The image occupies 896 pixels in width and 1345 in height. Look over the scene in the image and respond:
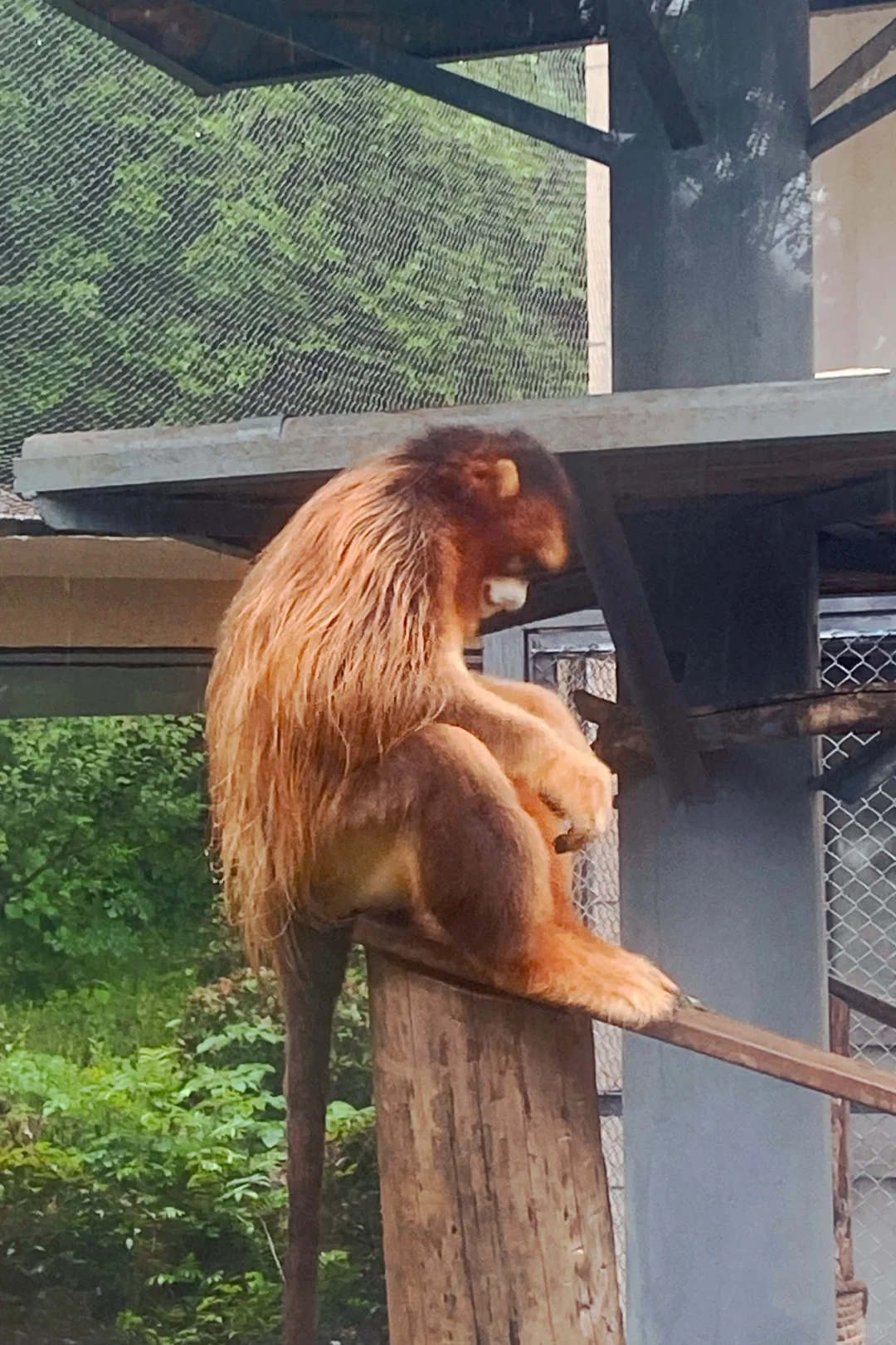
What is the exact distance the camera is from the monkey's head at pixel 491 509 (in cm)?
149

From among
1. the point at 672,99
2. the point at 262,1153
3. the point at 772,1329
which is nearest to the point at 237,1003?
the point at 262,1153

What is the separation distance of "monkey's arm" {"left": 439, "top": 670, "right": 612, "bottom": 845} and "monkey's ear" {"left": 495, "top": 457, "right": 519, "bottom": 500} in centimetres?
21

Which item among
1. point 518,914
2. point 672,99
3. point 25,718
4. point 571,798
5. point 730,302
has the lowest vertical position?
point 518,914

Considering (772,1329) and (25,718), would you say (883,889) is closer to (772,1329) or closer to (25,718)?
(772,1329)

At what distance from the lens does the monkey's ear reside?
4.89 feet

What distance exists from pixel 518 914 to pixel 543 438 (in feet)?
1.72

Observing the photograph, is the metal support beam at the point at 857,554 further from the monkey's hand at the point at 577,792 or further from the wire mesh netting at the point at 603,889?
the monkey's hand at the point at 577,792

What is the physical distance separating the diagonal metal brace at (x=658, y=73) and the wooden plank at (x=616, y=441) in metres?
0.48

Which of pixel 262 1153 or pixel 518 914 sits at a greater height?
pixel 518 914

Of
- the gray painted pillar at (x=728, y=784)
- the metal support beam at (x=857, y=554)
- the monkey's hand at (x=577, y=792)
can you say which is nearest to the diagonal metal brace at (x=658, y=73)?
the gray painted pillar at (x=728, y=784)

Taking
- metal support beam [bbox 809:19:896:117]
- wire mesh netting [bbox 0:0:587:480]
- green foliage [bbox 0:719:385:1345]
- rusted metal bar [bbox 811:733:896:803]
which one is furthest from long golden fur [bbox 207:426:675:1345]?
metal support beam [bbox 809:19:896:117]

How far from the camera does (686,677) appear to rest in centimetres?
168

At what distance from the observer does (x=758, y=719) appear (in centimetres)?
163

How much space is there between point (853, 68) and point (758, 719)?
0.91 meters
